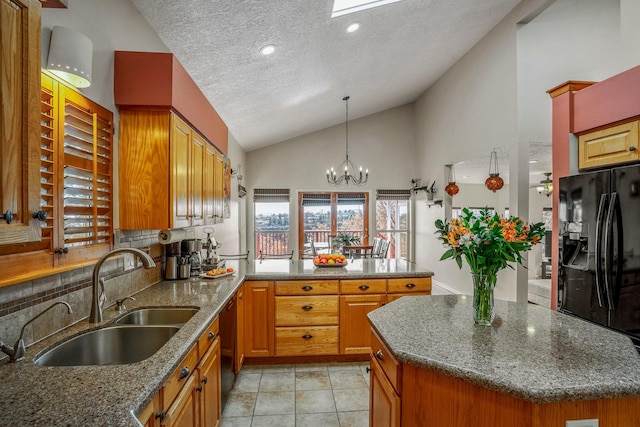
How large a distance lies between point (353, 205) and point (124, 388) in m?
6.33

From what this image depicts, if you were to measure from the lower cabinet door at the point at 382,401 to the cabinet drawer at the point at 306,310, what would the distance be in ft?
4.49

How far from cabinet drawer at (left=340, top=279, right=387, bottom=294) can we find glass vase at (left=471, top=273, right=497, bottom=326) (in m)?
1.57

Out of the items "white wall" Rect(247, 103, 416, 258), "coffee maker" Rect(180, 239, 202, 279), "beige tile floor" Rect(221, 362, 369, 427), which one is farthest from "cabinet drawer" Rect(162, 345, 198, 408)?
"white wall" Rect(247, 103, 416, 258)

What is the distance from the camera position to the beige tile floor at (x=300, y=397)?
2275 millimetres

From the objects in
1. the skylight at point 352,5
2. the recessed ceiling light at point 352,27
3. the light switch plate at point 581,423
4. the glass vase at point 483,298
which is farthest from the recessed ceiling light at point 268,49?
the light switch plate at point 581,423

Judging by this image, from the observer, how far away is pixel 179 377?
133 cm

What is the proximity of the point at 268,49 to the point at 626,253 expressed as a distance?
3.04 metres

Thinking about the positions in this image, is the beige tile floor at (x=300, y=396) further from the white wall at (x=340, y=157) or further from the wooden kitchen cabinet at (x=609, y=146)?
the white wall at (x=340, y=157)

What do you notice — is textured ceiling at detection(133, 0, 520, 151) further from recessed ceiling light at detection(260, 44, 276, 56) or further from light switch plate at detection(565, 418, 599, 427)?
light switch plate at detection(565, 418, 599, 427)

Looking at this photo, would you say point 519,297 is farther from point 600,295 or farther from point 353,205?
point 353,205

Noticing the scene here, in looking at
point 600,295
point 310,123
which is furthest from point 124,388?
point 310,123

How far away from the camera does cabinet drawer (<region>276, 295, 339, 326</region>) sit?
9.93ft

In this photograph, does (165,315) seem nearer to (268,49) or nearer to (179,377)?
(179,377)

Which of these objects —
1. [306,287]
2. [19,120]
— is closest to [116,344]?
[19,120]
